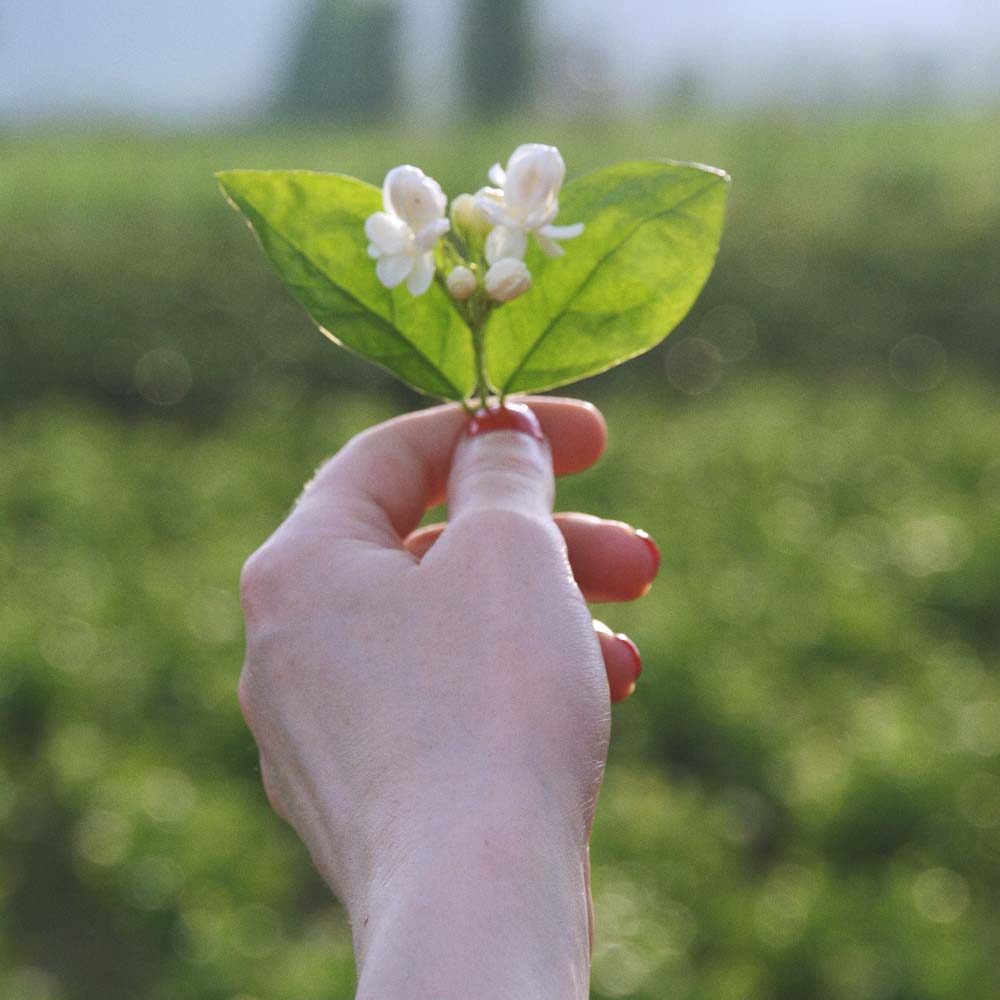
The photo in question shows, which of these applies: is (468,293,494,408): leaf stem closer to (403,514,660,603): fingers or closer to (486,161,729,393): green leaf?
(486,161,729,393): green leaf

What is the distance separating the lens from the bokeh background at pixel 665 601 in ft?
5.88

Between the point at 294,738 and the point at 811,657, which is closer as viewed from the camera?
the point at 294,738

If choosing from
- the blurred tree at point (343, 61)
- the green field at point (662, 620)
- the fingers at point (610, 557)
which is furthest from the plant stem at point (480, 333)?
the blurred tree at point (343, 61)

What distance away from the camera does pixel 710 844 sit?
193 centimetres

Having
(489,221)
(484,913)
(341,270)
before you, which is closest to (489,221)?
(489,221)

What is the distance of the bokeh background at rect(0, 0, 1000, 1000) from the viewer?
1.79m

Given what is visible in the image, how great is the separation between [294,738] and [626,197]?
1.25 feet

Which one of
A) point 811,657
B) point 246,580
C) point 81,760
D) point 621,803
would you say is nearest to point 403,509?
point 246,580

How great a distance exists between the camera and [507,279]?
2.11 feet

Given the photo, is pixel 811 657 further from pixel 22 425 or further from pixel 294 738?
pixel 22 425

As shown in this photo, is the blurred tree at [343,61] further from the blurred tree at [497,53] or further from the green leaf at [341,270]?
the green leaf at [341,270]

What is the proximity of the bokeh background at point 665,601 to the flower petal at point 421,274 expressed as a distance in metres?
0.94

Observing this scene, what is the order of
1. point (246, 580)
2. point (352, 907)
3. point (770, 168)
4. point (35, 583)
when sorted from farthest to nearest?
point (770, 168), point (35, 583), point (246, 580), point (352, 907)

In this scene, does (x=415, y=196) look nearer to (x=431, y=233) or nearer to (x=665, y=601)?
(x=431, y=233)
